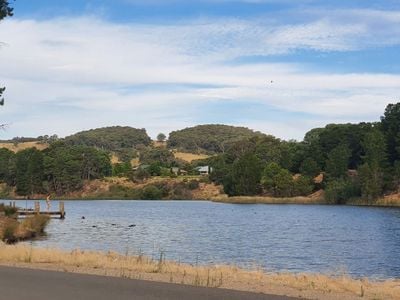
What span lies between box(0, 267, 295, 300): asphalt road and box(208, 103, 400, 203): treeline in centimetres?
11265

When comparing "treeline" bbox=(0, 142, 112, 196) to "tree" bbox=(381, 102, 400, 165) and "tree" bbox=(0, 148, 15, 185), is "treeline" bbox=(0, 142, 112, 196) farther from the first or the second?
"tree" bbox=(381, 102, 400, 165)

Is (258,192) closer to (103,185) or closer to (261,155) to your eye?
(261,155)

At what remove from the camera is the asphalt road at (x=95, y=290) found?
14.2m

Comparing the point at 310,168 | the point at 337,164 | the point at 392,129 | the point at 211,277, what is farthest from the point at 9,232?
the point at 310,168

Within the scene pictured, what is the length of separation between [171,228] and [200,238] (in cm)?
1244

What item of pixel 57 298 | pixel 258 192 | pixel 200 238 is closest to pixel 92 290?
pixel 57 298

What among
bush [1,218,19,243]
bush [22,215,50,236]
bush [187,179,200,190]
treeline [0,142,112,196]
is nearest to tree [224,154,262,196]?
bush [187,179,200,190]

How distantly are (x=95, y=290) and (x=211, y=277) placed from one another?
4.86m

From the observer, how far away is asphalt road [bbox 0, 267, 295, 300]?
14.2 meters

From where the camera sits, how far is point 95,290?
49.5 ft

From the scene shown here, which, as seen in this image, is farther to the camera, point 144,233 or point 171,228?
point 171,228

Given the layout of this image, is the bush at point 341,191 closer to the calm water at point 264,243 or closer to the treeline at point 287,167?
the treeline at point 287,167

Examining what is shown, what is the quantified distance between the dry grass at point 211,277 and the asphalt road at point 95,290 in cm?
140

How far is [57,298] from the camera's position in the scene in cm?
1390
